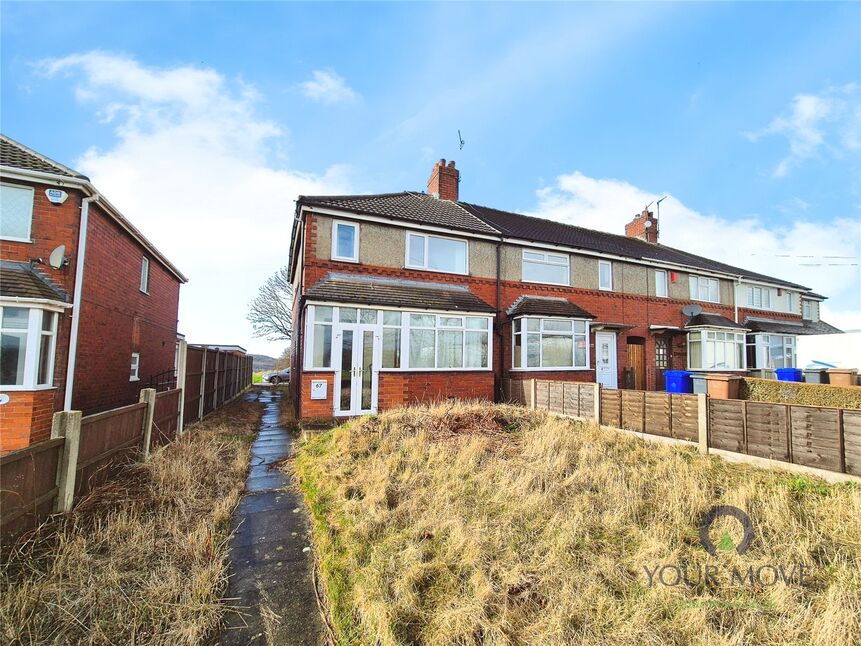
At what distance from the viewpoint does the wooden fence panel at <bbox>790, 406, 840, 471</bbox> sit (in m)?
5.86

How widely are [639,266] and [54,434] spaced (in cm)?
1894

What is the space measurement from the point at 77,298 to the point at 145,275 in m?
5.13

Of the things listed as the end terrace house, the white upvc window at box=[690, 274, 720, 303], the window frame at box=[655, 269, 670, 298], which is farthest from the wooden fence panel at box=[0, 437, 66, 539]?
the white upvc window at box=[690, 274, 720, 303]

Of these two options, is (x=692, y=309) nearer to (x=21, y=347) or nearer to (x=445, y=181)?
(x=445, y=181)

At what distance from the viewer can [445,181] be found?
1656 cm

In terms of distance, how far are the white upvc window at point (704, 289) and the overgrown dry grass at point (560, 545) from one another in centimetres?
1473

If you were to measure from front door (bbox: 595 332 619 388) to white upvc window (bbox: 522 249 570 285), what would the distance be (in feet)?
9.07

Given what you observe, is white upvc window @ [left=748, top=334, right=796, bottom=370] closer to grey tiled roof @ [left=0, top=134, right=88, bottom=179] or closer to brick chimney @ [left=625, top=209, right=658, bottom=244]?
brick chimney @ [left=625, top=209, right=658, bottom=244]

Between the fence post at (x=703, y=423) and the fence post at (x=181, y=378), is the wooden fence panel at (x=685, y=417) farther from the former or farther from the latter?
the fence post at (x=181, y=378)

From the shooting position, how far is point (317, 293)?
406 inches

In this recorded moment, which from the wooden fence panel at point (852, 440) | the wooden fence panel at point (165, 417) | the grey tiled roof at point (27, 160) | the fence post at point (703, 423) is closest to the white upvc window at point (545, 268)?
the fence post at point (703, 423)

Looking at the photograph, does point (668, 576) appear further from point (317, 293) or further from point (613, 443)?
point (317, 293)

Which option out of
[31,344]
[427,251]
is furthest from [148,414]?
[427,251]

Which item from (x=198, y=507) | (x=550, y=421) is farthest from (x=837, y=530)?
(x=198, y=507)
